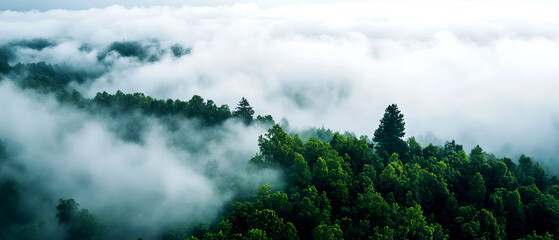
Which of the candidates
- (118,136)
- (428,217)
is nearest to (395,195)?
(428,217)

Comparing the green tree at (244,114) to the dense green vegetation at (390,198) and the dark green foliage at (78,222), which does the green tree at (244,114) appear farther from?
the dark green foliage at (78,222)

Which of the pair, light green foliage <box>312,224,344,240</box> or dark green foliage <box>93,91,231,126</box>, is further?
dark green foliage <box>93,91,231,126</box>

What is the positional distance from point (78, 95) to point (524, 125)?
724ft

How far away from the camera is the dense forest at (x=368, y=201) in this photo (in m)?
36.3

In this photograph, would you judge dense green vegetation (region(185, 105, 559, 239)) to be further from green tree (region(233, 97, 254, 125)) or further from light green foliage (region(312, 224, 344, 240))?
green tree (region(233, 97, 254, 125))

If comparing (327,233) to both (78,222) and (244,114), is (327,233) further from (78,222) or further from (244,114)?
(244,114)

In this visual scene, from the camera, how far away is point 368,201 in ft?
130

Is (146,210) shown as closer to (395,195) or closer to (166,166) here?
(166,166)

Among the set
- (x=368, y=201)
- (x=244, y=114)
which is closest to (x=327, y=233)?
(x=368, y=201)

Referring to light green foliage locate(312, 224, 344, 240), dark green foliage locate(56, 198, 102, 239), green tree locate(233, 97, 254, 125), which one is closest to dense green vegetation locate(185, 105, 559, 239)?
Answer: light green foliage locate(312, 224, 344, 240)

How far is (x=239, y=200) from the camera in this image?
44.1m

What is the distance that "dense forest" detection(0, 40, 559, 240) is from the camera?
1428 inches

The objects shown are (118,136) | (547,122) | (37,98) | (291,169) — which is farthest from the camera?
(547,122)

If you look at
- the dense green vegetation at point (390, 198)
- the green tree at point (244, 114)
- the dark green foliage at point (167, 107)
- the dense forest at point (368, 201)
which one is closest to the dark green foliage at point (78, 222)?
the dense forest at point (368, 201)
